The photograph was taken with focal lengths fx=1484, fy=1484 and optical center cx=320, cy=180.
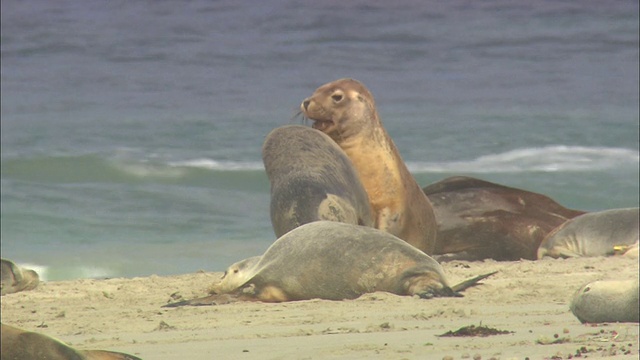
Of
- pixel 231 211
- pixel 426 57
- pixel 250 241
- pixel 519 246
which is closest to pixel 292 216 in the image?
pixel 519 246

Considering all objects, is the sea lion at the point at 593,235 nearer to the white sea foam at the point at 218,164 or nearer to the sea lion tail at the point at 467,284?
the sea lion tail at the point at 467,284

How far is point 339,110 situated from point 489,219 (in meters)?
1.55

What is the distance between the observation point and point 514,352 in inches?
182

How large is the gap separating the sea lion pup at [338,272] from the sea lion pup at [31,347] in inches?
111

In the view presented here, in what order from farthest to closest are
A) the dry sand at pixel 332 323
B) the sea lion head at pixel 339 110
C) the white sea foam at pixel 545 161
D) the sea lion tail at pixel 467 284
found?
the white sea foam at pixel 545 161 → the sea lion head at pixel 339 110 → the sea lion tail at pixel 467 284 → the dry sand at pixel 332 323

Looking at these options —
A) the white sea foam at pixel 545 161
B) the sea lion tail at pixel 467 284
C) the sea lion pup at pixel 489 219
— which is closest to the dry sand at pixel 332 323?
the sea lion tail at pixel 467 284

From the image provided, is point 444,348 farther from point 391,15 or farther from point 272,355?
point 391,15

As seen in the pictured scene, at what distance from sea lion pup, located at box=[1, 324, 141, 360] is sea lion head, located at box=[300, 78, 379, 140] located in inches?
200

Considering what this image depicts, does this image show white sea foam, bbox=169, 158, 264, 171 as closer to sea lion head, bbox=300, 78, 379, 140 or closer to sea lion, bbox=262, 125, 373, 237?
sea lion head, bbox=300, 78, 379, 140

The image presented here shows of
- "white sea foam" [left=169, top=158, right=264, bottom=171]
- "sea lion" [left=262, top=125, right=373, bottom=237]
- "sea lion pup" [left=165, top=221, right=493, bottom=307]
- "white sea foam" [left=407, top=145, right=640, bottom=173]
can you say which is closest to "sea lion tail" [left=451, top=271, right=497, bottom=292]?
"sea lion pup" [left=165, top=221, right=493, bottom=307]

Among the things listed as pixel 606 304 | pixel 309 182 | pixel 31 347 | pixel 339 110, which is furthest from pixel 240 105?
pixel 31 347

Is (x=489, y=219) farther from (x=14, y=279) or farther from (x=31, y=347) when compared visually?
(x=31, y=347)

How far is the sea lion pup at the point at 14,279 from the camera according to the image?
23.3 feet

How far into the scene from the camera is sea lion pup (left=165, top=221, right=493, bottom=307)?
247 inches
